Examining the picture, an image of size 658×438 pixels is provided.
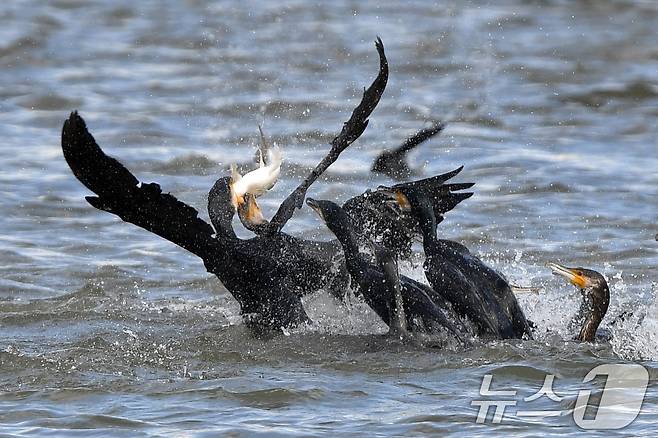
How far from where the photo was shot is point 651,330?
28.6ft

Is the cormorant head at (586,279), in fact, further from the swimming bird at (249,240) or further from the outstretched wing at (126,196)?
the outstretched wing at (126,196)

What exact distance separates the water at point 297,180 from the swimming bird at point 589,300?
0.57 feet

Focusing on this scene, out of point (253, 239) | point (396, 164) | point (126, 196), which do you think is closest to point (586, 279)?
point (396, 164)

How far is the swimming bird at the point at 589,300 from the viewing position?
28.8ft

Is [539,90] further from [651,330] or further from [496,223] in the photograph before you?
[651,330]

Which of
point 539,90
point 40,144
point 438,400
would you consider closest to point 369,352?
point 438,400

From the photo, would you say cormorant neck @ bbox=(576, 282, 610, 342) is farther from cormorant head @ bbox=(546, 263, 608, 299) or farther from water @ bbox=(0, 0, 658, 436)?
water @ bbox=(0, 0, 658, 436)

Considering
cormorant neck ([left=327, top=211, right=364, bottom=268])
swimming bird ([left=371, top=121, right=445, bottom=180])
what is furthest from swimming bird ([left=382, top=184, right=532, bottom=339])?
swimming bird ([left=371, top=121, right=445, bottom=180])

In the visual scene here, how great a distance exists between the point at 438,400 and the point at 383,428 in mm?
542

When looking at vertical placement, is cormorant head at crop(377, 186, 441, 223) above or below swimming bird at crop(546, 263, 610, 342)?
above

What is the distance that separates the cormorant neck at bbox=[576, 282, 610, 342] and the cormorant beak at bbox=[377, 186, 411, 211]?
1232 mm

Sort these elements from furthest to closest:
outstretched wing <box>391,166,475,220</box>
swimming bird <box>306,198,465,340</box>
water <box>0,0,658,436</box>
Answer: outstretched wing <box>391,166,475,220</box>, swimming bird <box>306,198,465,340</box>, water <box>0,0,658,436</box>

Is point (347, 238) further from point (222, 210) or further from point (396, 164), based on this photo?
point (396, 164)

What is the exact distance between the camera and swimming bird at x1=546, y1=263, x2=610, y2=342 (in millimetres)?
8789
